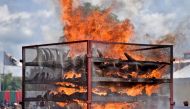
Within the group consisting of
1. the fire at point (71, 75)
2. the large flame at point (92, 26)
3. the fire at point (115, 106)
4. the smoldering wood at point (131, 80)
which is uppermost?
the large flame at point (92, 26)

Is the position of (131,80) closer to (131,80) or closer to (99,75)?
(131,80)

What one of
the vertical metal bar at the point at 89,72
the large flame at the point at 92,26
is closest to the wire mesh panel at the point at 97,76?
the vertical metal bar at the point at 89,72

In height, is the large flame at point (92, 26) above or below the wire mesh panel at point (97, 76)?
above

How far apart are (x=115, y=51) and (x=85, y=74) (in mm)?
580

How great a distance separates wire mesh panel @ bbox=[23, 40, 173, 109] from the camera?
19.1ft

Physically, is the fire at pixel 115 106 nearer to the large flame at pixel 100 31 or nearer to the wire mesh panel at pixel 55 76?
the large flame at pixel 100 31

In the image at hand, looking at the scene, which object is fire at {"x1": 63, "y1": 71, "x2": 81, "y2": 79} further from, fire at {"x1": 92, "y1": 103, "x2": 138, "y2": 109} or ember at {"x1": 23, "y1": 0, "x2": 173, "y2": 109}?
fire at {"x1": 92, "y1": 103, "x2": 138, "y2": 109}

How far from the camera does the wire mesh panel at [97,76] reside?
19.1 feet

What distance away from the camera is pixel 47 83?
6.30 metres

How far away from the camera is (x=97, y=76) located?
19.2 ft

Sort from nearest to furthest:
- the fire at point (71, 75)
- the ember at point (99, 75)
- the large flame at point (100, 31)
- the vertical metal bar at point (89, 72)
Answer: the vertical metal bar at point (89, 72) < the ember at point (99, 75) < the fire at point (71, 75) < the large flame at point (100, 31)

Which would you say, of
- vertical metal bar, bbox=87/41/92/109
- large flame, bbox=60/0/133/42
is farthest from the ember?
large flame, bbox=60/0/133/42

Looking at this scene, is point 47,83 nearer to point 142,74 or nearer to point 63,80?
point 63,80

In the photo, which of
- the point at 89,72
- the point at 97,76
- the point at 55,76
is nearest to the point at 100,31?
the point at 55,76
